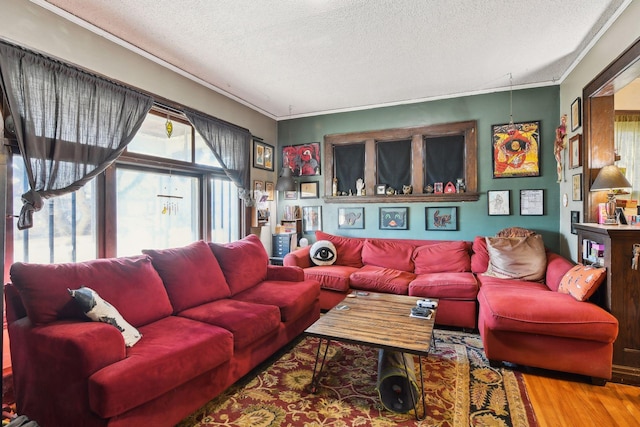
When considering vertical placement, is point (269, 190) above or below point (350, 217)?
above

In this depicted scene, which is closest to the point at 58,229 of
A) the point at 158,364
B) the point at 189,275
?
the point at 189,275

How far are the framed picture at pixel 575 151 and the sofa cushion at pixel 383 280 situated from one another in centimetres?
202

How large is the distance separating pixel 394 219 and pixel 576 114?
229cm

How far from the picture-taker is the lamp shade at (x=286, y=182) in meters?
4.66

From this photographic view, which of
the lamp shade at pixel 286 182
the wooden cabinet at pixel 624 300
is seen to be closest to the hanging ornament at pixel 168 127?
the lamp shade at pixel 286 182

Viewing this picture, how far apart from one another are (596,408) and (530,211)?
2.38 m

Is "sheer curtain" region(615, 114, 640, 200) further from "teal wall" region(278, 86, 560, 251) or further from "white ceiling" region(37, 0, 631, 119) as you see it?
"white ceiling" region(37, 0, 631, 119)

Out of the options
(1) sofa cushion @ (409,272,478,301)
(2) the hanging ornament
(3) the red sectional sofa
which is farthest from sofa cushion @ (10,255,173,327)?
(1) sofa cushion @ (409,272,478,301)

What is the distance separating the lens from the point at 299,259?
410 centimetres

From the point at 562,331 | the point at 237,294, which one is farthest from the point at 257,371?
the point at 562,331

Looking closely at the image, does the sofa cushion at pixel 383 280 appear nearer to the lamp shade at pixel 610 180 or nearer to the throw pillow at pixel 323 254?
the throw pillow at pixel 323 254

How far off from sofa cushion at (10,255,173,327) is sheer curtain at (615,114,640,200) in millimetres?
Result: 5247

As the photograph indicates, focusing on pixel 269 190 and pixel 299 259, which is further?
pixel 269 190

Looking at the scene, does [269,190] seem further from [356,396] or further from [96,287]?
[356,396]
